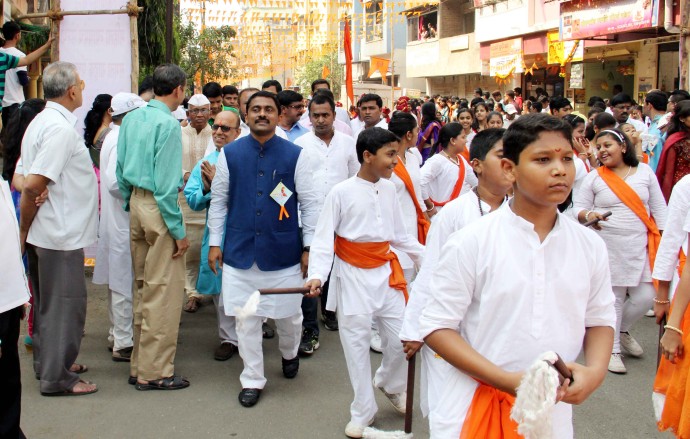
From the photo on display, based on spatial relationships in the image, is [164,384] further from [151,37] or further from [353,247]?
[151,37]

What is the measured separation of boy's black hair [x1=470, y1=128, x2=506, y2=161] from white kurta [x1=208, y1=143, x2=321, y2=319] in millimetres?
1553

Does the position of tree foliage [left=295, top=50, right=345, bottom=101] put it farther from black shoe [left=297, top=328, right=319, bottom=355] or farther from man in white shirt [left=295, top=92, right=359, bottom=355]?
black shoe [left=297, top=328, right=319, bottom=355]

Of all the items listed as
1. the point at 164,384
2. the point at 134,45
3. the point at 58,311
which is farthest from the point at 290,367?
the point at 134,45

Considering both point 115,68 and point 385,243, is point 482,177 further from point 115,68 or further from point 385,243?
point 115,68

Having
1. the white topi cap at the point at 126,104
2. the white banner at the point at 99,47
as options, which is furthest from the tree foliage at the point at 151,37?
the white topi cap at the point at 126,104

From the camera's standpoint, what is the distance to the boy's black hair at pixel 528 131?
7.37 ft

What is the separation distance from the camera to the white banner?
25.1 ft

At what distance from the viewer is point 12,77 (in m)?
7.93

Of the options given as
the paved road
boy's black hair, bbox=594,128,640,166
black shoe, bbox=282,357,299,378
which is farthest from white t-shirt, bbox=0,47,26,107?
boy's black hair, bbox=594,128,640,166

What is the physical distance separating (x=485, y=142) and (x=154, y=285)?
2438 mm

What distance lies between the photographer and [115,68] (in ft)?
25.5

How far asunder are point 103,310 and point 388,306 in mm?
3503

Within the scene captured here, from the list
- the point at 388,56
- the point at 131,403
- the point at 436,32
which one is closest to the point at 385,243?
the point at 131,403

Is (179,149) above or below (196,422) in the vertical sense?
above
